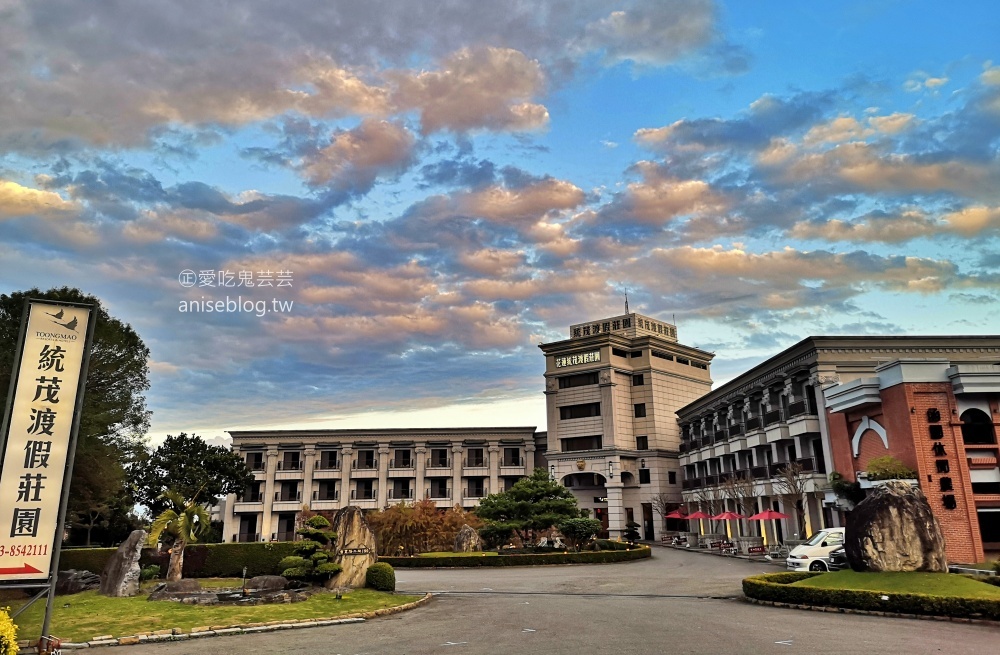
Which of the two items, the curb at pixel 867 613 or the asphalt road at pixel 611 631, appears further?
the curb at pixel 867 613

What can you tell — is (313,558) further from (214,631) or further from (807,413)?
(807,413)

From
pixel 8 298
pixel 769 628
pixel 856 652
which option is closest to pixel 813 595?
pixel 769 628

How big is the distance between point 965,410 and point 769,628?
21.4 m

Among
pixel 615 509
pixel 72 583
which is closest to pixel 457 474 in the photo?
pixel 615 509

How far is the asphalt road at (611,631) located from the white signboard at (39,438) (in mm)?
3366

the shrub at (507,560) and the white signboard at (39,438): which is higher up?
the white signboard at (39,438)

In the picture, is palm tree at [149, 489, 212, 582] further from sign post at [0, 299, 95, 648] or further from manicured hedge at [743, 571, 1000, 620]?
manicured hedge at [743, 571, 1000, 620]

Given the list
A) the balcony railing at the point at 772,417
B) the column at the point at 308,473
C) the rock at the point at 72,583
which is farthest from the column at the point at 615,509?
the rock at the point at 72,583

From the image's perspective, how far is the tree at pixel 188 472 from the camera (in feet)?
199

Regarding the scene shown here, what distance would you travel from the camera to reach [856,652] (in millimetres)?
12672

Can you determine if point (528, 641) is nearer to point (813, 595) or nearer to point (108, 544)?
point (813, 595)

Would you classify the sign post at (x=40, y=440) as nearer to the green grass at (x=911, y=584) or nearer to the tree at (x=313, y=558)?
the tree at (x=313, y=558)

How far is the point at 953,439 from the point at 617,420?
116ft

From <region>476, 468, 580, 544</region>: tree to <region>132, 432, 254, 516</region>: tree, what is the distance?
3131 centimetres
